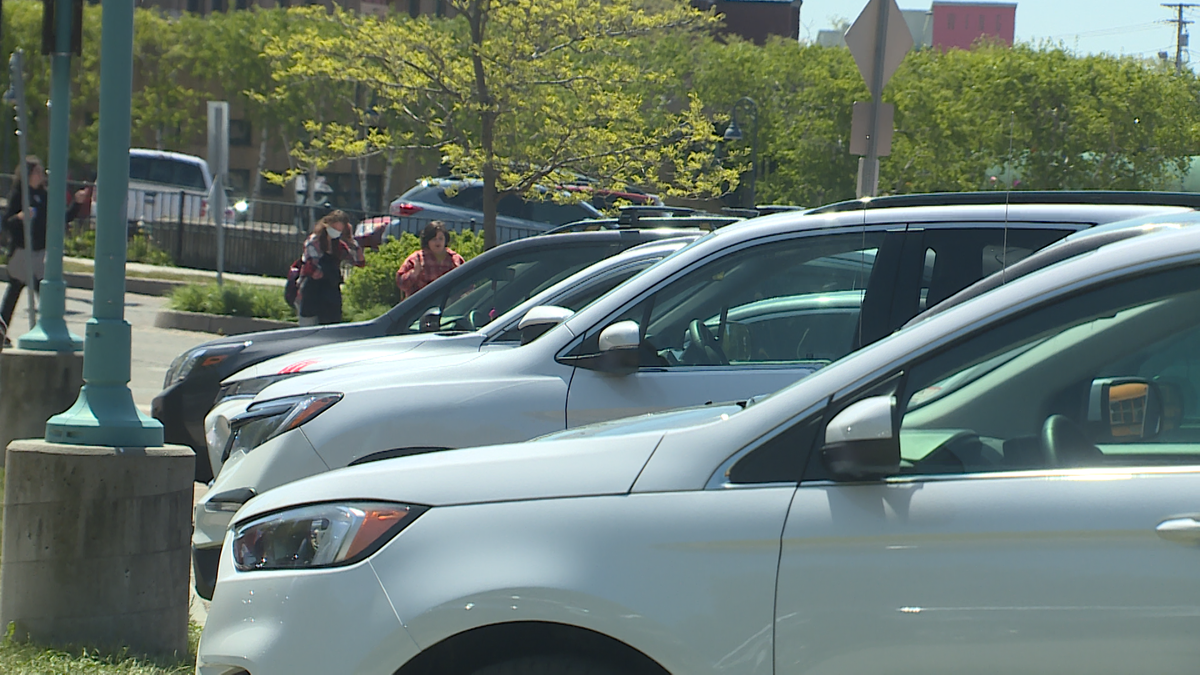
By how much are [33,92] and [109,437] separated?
4875 cm

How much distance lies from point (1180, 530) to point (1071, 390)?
431mm

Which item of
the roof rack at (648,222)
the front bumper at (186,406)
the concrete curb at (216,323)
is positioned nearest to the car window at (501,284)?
the roof rack at (648,222)

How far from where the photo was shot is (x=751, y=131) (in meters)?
42.5

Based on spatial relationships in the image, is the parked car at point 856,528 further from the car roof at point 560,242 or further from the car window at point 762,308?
the car roof at point 560,242

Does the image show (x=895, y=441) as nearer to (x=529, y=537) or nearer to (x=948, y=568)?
(x=948, y=568)

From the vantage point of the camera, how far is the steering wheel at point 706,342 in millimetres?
5293

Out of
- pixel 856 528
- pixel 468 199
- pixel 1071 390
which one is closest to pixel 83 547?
pixel 856 528

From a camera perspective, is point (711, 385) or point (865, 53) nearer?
point (711, 385)

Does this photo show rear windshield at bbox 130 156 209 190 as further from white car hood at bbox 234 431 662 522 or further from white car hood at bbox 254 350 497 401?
white car hood at bbox 234 431 662 522

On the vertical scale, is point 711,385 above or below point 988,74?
below

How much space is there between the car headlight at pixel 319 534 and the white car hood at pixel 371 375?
2.12 meters

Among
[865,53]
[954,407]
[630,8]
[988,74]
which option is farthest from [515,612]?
[988,74]

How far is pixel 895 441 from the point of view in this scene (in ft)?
8.69

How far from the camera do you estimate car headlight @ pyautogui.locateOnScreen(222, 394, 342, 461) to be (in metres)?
5.26
